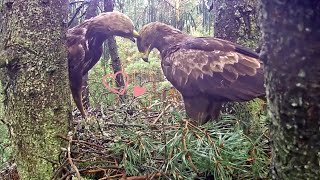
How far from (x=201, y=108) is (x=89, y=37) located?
1.04 meters

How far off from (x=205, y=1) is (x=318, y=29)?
5076 millimetres

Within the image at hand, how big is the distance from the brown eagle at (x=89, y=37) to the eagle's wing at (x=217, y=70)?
48cm

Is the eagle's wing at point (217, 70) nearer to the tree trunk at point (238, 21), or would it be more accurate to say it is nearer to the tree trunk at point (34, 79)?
the tree trunk at point (238, 21)

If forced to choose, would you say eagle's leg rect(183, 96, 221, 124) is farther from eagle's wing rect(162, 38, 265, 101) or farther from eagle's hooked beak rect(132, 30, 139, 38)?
eagle's hooked beak rect(132, 30, 139, 38)

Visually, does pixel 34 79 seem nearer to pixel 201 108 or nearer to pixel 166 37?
pixel 201 108

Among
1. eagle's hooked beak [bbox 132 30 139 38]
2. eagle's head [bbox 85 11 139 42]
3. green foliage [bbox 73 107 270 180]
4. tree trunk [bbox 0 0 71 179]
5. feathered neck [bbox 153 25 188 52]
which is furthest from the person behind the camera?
feathered neck [bbox 153 25 188 52]

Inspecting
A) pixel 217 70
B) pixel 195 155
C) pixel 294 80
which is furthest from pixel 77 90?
pixel 294 80

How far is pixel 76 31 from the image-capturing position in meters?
3.22

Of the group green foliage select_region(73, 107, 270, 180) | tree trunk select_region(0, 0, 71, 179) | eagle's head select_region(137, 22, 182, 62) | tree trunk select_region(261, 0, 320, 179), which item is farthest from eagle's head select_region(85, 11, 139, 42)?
tree trunk select_region(261, 0, 320, 179)

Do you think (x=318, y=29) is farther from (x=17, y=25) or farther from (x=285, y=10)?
(x=17, y=25)

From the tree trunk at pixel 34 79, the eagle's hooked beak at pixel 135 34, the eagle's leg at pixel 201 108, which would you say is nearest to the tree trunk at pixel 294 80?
the tree trunk at pixel 34 79

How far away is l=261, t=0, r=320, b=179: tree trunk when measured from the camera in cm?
95

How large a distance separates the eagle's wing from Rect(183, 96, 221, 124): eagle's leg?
0.06 m

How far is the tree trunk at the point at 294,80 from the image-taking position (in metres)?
0.95
